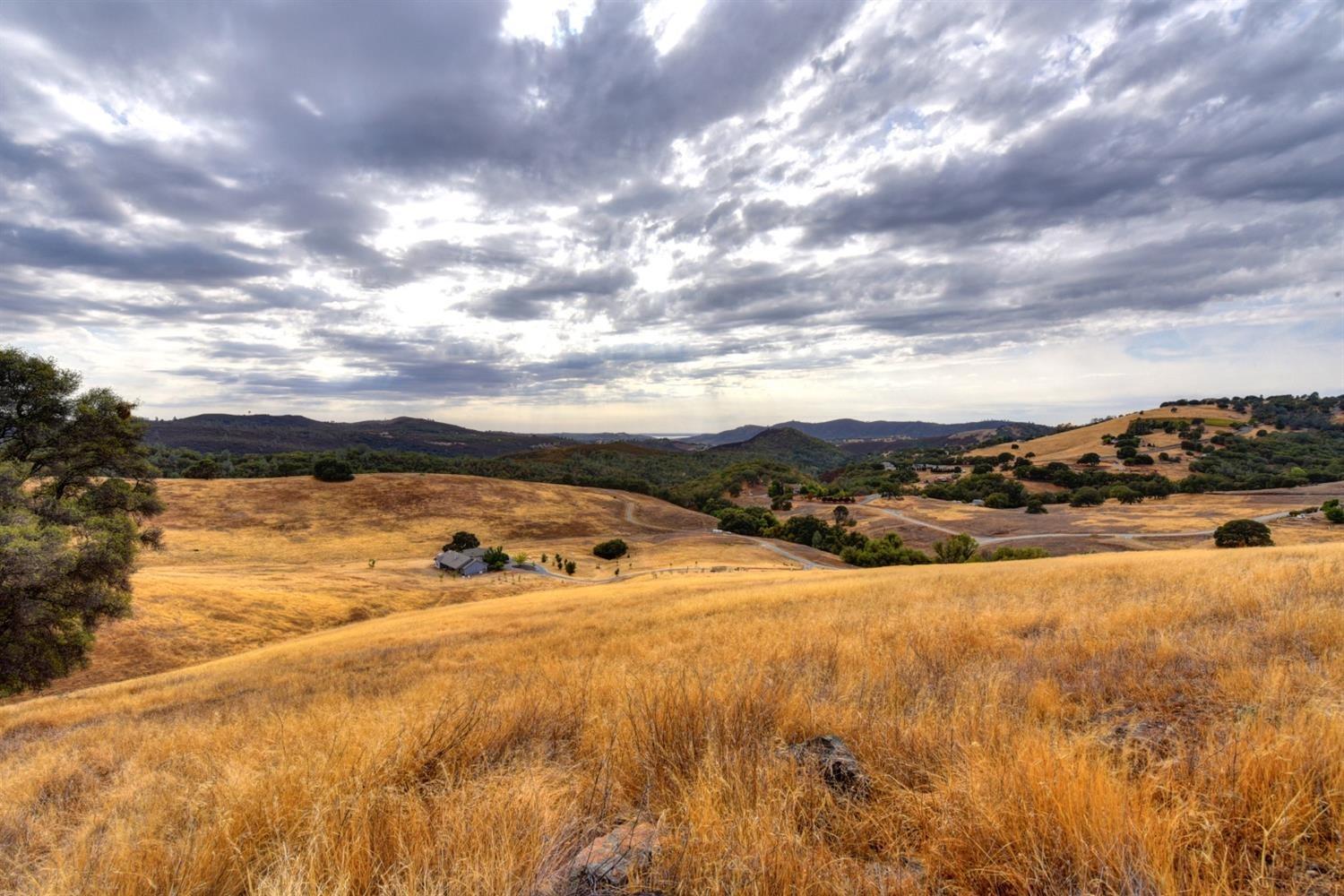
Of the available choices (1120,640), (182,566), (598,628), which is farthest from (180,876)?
(182,566)

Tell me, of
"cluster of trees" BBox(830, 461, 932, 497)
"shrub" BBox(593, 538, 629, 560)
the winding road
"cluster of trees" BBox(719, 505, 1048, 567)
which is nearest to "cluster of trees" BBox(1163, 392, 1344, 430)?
"cluster of trees" BBox(830, 461, 932, 497)

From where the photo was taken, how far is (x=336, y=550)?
214ft

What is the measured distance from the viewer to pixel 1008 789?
268 cm

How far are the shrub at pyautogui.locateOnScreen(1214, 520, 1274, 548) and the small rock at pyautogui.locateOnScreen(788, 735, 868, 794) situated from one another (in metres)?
64.1

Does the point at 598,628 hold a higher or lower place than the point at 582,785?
lower

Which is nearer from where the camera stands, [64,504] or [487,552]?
[64,504]

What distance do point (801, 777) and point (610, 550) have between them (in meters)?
65.6


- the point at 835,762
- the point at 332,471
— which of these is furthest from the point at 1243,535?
the point at 332,471

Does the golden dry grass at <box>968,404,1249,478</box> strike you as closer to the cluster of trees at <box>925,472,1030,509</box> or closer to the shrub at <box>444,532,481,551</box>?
the cluster of trees at <box>925,472,1030,509</box>

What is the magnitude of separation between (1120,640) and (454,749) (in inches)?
274

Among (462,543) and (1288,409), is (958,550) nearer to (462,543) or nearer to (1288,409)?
(462,543)

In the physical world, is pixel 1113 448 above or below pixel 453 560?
above

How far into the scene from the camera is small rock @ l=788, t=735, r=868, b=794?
326cm

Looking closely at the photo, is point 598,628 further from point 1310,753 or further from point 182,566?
point 182,566
